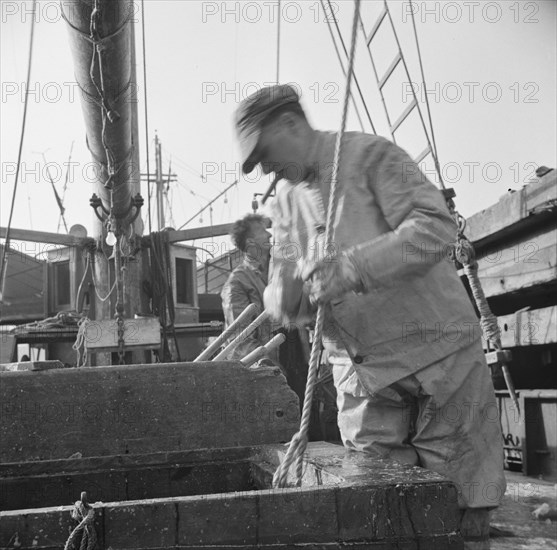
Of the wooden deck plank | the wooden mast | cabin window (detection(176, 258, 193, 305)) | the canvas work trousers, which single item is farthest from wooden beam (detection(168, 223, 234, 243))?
the canvas work trousers

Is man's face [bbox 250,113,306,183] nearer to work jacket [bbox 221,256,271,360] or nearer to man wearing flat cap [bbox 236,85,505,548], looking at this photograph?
man wearing flat cap [bbox 236,85,505,548]

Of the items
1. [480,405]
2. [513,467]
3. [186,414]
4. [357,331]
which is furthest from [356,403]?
[513,467]

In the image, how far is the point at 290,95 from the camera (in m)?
2.28

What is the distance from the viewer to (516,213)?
5.95 metres

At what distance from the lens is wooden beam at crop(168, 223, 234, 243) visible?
1108cm

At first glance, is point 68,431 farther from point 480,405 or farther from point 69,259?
point 69,259

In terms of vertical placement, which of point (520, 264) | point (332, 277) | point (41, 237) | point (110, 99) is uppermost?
point (41, 237)

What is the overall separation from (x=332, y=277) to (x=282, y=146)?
23.7 inches

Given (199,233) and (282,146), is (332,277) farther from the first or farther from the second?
(199,233)

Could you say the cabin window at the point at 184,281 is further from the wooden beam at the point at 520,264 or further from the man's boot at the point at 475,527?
the man's boot at the point at 475,527

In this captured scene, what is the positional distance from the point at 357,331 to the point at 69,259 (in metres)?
11.4

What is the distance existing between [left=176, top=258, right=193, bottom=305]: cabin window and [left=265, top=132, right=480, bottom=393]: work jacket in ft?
35.4

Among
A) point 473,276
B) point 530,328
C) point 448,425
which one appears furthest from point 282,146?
point 530,328

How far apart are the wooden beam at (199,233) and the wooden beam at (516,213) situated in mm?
5248
